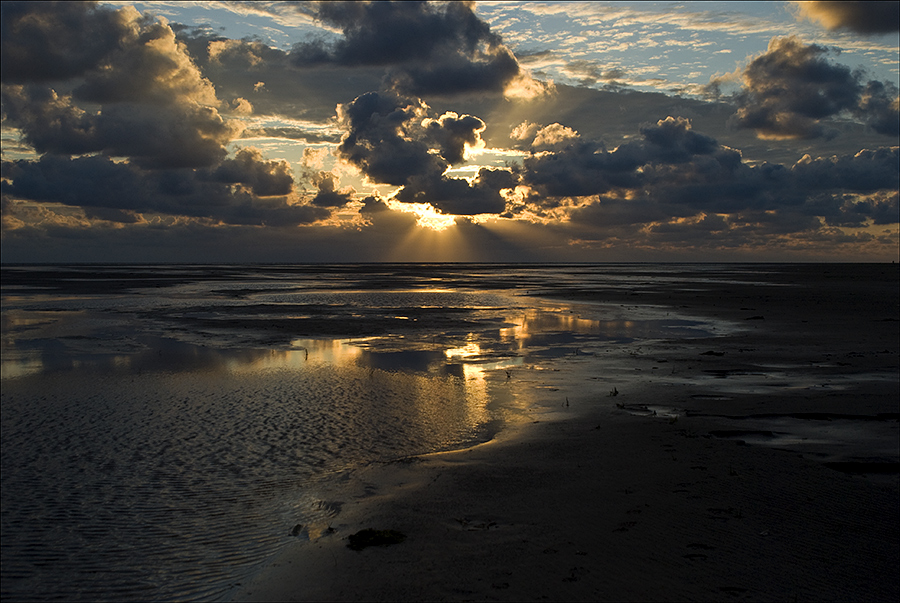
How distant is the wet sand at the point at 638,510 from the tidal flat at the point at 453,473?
42 millimetres

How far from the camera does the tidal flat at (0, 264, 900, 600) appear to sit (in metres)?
7.67

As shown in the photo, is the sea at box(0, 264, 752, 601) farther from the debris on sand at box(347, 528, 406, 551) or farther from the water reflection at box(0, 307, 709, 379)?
the debris on sand at box(347, 528, 406, 551)

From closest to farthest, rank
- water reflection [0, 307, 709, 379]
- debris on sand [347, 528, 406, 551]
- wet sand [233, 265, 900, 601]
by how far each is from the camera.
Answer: wet sand [233, 265, 900, 601] → debris on sand [347, 528, 406, 551] → water reflection [0, 307, 709, 379]

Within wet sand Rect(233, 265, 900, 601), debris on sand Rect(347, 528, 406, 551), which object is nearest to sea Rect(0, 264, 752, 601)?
debris on sand Rect(347, 528, 406, 551)

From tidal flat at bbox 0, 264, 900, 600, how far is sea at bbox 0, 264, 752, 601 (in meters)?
0.07

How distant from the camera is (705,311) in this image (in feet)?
152

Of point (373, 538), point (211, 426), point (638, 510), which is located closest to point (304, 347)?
point (211, 426)

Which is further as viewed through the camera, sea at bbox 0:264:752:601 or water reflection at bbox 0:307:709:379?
water reflection at bbox 0:307:709:379

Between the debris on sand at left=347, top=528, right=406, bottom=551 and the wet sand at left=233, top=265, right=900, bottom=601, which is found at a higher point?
the wet sand at left=233, top=265, right=900, bottom=601

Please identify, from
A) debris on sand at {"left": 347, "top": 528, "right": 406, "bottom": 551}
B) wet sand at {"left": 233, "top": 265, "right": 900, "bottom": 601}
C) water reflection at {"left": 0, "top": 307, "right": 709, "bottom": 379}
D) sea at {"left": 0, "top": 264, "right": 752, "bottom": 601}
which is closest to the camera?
wet sand at {"left": 233, "top": 265, "right": 900, "bottom": 601}

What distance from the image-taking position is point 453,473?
11195mm

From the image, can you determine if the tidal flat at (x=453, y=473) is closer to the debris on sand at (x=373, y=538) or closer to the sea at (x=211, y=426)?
the sea at (x=211, y=426)

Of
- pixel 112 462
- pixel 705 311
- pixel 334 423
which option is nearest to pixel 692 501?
pixel 334 423

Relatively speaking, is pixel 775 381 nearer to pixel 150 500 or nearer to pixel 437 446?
pixel 437 446
